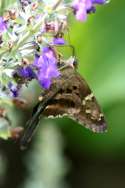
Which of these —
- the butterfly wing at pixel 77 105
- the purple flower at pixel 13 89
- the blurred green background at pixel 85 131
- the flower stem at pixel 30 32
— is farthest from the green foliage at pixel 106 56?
the flower stem at pixel 30 32

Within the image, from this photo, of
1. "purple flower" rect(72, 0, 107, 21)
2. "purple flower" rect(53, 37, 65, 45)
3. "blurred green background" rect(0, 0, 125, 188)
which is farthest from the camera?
"blurred green background" rect(0, 0, 125, 188)

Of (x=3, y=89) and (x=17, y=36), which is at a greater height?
(x=17, y=36)

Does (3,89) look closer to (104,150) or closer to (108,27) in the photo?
(108,27)

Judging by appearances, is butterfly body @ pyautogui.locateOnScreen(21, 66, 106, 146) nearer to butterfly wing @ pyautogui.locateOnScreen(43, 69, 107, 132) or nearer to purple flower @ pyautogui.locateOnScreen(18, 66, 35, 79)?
butterfly wing @ pyautogui.locateOnScreen(43, 69, 107, 132)

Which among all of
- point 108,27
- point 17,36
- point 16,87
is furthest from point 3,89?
point 108,27

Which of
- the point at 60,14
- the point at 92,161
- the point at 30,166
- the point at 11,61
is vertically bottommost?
the point at 92,161

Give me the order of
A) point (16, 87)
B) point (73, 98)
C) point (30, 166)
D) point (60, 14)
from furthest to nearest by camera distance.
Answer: point (30, 166), point (73, 98), point (16, 87), point (60, 14)

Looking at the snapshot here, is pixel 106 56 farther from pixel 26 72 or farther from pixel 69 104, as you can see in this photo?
pixel 26 72

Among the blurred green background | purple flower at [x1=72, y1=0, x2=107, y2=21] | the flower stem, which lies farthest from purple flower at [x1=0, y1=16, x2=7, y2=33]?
the blurred green background
